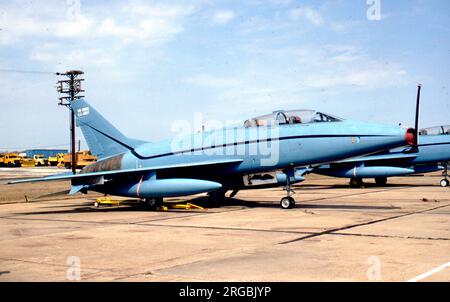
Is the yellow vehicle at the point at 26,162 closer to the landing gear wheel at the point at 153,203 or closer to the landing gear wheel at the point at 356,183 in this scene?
the landing gear wheel at the point at 356,183

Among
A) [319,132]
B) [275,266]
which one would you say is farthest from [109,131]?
[275,266]

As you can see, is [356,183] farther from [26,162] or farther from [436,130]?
[26,162]

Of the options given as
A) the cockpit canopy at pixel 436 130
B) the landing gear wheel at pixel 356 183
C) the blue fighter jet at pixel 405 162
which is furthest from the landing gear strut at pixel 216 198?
the cockpit canopy at pixel 436 130

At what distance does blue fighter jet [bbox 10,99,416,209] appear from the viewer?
1456 centimetres

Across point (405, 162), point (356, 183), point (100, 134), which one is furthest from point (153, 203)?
point (405, 162)

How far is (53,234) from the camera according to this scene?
11078 millimetres

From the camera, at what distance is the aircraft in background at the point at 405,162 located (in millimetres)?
26531

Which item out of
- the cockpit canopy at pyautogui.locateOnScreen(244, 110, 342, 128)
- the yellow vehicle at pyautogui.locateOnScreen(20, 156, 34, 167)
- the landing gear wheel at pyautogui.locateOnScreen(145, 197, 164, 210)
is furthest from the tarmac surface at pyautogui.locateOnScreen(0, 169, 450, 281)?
the yellow vehicle at pyautogui.locateOnScreen(20, 156, 34, 167)

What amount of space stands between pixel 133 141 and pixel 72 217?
16.2ft

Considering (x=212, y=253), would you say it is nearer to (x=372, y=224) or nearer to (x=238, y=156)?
(x=372, y=224)

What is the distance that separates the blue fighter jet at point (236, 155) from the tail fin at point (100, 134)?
46mm

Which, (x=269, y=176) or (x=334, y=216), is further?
(x=269, y=176)

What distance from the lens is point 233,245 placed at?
9078 millimetres

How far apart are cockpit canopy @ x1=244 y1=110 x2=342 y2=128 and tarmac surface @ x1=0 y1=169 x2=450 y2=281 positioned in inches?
107
